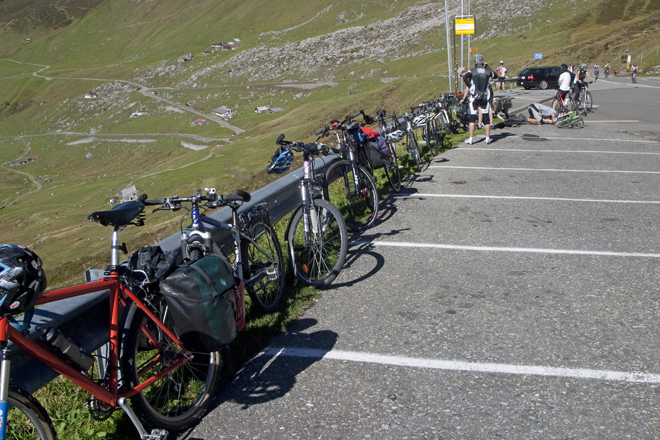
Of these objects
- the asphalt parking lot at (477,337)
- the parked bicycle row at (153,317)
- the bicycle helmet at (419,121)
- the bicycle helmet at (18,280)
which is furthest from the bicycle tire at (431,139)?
the bicycle helmet at (18,280)

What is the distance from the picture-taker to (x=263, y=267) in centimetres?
511

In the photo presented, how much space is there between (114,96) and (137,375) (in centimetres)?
16088

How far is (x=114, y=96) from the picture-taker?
149375 mm

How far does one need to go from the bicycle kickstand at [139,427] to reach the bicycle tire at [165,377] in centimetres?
7

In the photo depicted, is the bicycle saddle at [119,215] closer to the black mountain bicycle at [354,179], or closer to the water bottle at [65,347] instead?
the water bottle at [65,347]

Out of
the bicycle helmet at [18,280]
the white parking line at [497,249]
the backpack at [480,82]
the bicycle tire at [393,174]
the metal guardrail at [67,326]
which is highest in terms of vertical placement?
the backpack at [480,82]

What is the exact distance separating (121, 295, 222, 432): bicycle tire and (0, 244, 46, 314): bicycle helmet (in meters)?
0.70

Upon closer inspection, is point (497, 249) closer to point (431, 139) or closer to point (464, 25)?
point (431, 139)

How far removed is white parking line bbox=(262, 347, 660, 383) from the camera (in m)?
3.72

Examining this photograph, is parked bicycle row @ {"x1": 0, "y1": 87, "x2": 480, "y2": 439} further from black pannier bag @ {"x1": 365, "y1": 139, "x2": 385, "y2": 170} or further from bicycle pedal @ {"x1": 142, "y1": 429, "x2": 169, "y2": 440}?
black pannier bag @ {"x1": 365, "y1": 139, "x2": 385, "y2": 170}

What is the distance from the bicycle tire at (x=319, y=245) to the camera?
5.70 m

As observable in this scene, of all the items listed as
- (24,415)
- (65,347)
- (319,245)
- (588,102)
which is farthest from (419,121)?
(588,102)

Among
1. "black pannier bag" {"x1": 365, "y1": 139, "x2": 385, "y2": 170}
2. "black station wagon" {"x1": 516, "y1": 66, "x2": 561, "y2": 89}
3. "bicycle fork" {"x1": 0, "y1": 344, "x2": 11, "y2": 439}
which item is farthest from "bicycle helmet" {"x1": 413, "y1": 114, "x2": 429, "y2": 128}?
"black station wagon" {"x1": 516, "y1": 66, "x2": 561, "y2": 89}

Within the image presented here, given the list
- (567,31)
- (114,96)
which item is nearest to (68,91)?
(114,96)
